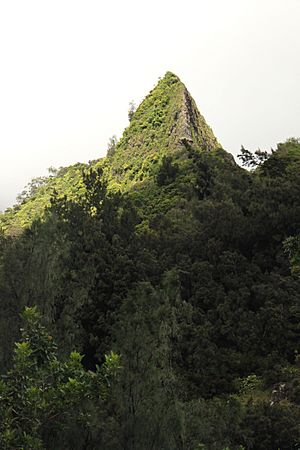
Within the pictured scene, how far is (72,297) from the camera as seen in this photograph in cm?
1298

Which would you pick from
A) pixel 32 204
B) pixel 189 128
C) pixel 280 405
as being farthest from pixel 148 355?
pixel 32 204

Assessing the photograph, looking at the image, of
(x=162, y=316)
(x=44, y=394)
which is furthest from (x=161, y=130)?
(x=44, y=394)

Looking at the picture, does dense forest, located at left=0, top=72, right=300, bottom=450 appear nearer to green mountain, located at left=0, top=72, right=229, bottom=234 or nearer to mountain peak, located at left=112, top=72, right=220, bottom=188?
green mountain, located at left=0, top=72, right=229, bottom=234

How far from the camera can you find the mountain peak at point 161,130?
2364 inches

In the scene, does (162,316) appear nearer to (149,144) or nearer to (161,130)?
(149,144)

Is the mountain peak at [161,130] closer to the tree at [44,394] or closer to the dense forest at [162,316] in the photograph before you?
the dense forest at [162,316]

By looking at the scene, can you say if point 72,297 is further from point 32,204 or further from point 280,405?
point 32,204

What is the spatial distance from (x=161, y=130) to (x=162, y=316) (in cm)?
5595

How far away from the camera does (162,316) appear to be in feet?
36.4

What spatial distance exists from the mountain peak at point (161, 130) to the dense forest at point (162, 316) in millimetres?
12120

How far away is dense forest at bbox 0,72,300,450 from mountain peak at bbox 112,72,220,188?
1212cm

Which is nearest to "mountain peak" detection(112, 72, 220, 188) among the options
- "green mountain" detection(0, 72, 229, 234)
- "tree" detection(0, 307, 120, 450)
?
"green mountain" detection(0, 72, 229, 234)

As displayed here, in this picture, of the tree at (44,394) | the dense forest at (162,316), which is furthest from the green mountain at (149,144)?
the tree at (44,394)

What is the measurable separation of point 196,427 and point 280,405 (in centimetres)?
662
